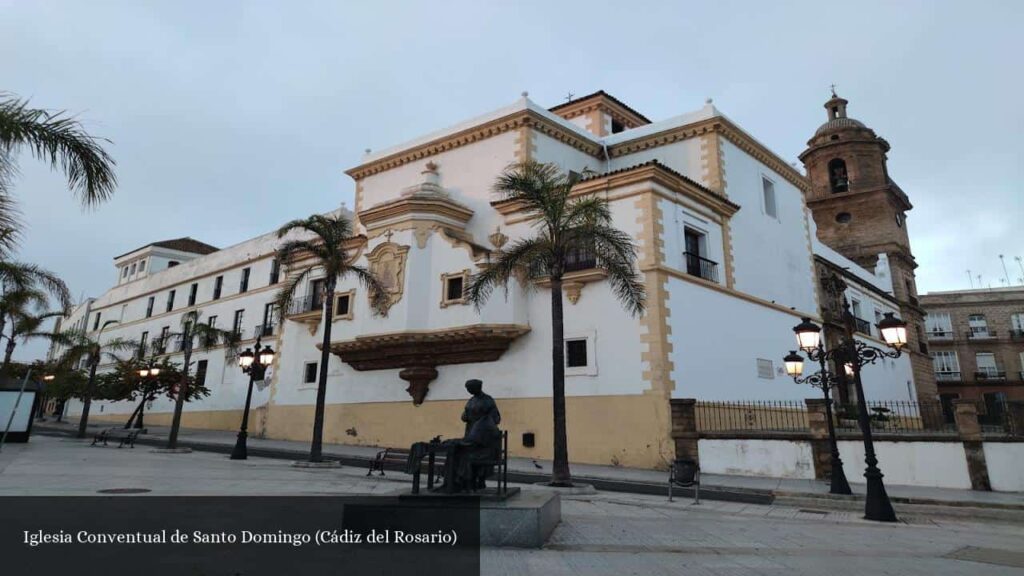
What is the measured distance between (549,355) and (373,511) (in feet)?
40.4

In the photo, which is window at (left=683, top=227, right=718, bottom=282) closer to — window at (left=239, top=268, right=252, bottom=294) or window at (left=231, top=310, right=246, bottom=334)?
window at (left=231, top=310, right=246, bottom=334)

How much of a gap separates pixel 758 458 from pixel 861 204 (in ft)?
98.1

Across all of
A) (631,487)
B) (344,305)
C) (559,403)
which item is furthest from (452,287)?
(631,487)

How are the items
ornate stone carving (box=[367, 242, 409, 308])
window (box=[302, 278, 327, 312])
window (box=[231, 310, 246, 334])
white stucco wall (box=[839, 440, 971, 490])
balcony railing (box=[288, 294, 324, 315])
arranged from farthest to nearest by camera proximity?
1. window (box=[231, 310, 246, 334])
2. window (box=[302, 278, 327, 312])
3. balcony railing (box=[288, 294, 324, 315])
4. ornate stone carving (box=[367, 242, 409, 308])
5. white stucco wall (box=[839, 440, 971, 490])

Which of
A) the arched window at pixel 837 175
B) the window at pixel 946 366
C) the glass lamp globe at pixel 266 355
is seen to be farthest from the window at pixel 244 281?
the window at pixel 946 366

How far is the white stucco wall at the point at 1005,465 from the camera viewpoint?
12469 millimetres

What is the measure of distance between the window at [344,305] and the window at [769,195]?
674 inches

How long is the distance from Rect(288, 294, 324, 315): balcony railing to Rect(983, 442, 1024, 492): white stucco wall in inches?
861

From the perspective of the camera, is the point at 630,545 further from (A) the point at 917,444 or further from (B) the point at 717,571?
(A) the point at 917,444

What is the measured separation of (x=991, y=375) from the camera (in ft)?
142

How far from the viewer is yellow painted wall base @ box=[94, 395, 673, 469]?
1662 centimetres

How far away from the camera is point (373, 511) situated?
6.79 m

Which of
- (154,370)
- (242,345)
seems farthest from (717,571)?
(242,345)

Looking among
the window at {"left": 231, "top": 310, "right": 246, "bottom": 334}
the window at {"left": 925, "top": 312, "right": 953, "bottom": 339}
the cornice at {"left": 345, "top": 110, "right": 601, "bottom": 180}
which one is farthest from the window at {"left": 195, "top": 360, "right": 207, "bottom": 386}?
the window at {"left": 925, "top": 312, "right": 953, "bottom": 339}
